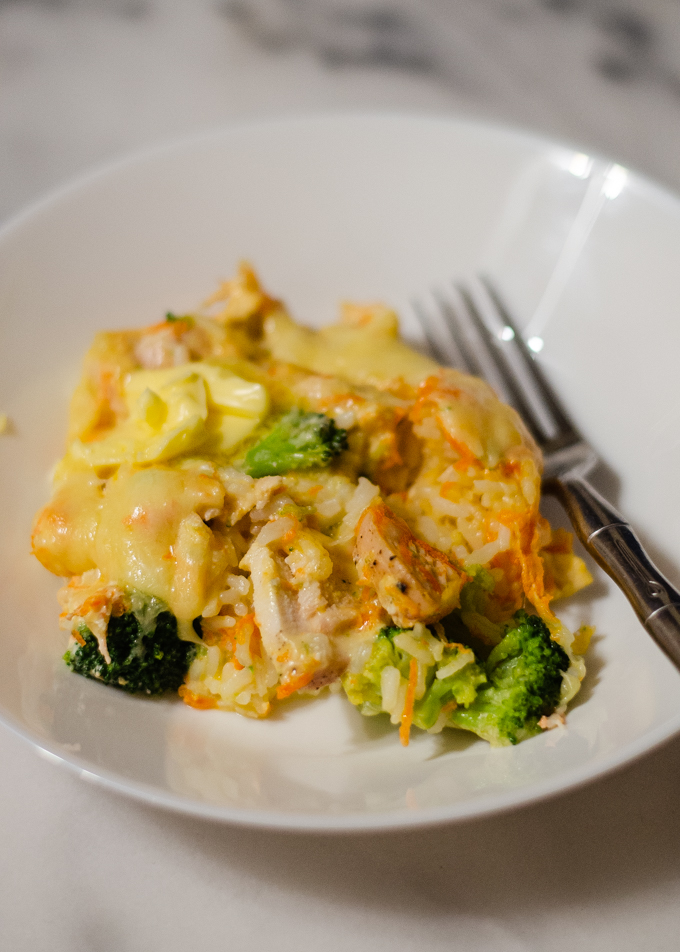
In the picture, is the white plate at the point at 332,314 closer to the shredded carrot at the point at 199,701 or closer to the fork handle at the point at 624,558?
the shredded carrot at the point at 199,701

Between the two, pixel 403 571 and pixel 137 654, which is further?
pixel 137 654

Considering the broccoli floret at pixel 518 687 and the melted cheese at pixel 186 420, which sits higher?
the melted cheese at pixel 186 420

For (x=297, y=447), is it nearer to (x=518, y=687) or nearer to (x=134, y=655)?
(x=134, y=655)

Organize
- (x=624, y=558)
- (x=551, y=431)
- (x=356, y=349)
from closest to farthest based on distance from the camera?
(x=624, y=558) → (x=551, y=431) → (x=356, y=349)

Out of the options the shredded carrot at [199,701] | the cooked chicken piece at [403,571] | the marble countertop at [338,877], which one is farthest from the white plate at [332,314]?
the cooked chicken piece at [403,571]

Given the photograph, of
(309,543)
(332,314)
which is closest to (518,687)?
(309,543)

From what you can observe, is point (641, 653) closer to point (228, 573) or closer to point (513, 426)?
point (513, 426)

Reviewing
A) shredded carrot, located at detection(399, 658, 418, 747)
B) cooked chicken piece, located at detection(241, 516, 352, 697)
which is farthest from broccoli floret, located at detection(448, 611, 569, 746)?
cooked chicken piece, located at detection(241, 516, 352, 697)
